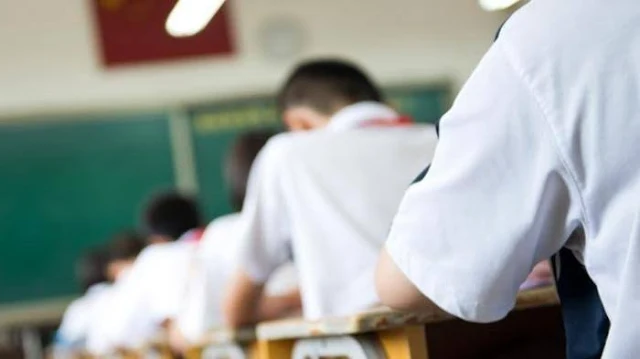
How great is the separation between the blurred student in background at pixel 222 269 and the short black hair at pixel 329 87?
Answer: 1.07ft

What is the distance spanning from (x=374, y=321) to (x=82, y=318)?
176 inches

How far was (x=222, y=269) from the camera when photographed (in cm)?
305

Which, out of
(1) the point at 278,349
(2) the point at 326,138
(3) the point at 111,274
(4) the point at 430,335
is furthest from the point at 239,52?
(4) the point at 430,335

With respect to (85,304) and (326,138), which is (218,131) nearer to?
(85,304)

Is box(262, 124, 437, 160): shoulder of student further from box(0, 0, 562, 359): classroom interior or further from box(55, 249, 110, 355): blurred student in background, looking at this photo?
box(0, 0, 562, 359): classroom interior

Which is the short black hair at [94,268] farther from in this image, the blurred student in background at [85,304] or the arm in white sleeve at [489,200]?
the arm in white sleeve at [489,200]

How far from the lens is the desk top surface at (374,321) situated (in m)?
1.51

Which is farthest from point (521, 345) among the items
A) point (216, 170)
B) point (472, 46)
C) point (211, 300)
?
point (472, 46)

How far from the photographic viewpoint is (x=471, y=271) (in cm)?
112

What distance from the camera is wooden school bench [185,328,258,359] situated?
242 cm

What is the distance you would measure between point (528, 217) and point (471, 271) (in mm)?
81

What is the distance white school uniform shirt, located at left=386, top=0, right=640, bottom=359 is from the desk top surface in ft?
0.78

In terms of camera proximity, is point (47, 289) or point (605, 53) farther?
point (47, 289)

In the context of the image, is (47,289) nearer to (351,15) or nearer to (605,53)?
(351,15)
